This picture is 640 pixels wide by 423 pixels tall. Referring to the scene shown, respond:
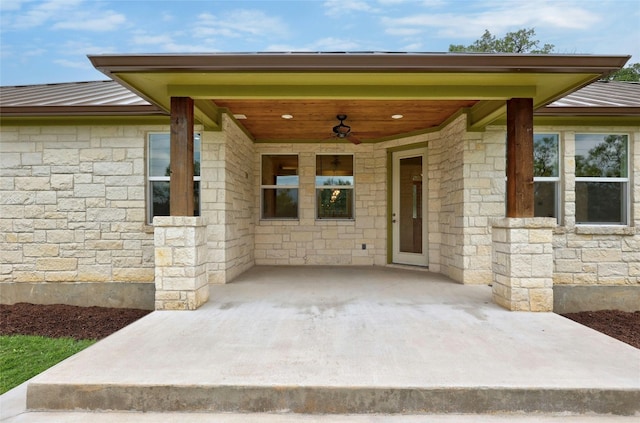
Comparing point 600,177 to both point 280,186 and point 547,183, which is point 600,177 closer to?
point 547,183

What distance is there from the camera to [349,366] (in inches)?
107

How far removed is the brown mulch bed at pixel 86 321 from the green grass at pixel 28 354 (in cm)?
27

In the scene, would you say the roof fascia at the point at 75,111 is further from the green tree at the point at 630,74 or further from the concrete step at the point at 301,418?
the green tree at the point at 630,74

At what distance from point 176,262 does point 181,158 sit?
1.22 meters

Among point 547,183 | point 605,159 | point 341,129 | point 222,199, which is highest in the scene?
point 341,129

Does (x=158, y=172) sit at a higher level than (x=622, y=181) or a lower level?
higher

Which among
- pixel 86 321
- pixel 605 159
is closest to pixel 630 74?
pixel 605 159

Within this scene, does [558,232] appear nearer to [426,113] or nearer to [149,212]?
[426,113]

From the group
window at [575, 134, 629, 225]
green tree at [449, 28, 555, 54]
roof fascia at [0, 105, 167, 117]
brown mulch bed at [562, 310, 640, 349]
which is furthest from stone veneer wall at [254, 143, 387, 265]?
green tree at [449, 28, 555, 54]

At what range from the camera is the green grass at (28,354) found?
11.7ft

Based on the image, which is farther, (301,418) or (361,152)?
(361,152)

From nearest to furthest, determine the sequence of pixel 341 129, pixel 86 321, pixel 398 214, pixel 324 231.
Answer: pixel 86 321 < pixel 341 129 < pixel 398 214 < pixel 324 231

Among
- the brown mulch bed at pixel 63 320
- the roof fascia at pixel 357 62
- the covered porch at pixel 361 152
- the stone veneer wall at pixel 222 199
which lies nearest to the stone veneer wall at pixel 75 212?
the brown mulch bed at pixel 63 320

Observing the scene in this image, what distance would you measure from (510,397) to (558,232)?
459cm
